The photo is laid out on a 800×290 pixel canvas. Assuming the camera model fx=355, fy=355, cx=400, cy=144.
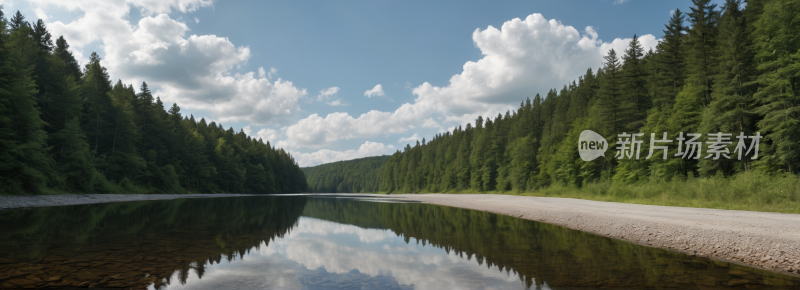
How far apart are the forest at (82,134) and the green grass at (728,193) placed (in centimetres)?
5481

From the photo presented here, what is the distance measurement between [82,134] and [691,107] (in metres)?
71.6

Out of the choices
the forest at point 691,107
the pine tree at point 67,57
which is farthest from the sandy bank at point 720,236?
the pine tree at point 67,57

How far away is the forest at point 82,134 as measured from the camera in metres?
32.6

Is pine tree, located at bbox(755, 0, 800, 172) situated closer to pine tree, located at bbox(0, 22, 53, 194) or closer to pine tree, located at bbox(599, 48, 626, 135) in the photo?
pine tree, located at bbox(599, 48, 626, 135)

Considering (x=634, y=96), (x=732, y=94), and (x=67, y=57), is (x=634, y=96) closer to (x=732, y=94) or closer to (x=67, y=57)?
(x=732, y=94)

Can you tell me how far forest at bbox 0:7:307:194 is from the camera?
3256 centimetres

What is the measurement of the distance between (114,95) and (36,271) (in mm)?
73631

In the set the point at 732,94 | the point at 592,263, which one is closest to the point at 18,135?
the point at 592,263

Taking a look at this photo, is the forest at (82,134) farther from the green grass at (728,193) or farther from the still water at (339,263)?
the green grass at (728,193)

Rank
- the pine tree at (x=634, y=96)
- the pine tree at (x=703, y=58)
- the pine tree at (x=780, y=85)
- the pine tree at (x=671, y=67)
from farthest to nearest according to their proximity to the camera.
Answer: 1. the pine tree at (x=634, y=96)
2. the pine tree at (x=671, y=67)
3. the pine tree at (x=703, y=58)
4. the pine tree at (x=780, y=85)

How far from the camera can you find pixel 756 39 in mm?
30875

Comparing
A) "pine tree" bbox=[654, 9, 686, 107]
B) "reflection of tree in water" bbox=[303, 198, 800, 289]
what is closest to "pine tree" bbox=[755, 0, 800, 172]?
"pine tree" bbox=[654, 9, 686, 107]

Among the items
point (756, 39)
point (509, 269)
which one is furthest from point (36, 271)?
point (756, 39)

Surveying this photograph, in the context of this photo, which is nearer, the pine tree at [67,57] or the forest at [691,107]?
the forest at [691,107]
